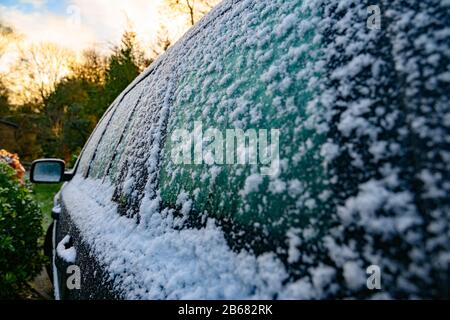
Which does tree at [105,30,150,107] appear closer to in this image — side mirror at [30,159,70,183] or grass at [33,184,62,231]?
grass at [33,184,62,231]

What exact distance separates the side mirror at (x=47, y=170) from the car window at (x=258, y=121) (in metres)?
2.45

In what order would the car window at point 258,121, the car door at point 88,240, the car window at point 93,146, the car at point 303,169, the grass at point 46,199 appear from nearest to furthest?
the car at point 303,169
the car window at point 258,121
the car door at point 88,240
the car window at point 93,146
the grass at point 46,199

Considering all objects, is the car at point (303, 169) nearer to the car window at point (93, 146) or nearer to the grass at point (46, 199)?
the car window at point (93, 146)

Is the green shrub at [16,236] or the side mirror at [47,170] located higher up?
the side mirror at [47,170]

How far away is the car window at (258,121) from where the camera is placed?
0.72m

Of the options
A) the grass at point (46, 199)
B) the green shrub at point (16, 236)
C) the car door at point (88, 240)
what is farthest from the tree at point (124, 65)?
the car door at point (88, 240)

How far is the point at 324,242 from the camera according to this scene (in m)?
0.63

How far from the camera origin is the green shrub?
3.32m

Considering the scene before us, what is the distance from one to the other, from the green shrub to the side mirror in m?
0.50

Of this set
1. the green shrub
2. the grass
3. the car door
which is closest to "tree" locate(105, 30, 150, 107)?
the grass

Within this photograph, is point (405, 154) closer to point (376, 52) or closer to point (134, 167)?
point (376, 52)

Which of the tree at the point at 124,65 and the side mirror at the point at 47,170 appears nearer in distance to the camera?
the side mirror at the point at 47,170

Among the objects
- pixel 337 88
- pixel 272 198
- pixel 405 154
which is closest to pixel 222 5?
pixel 337 88
